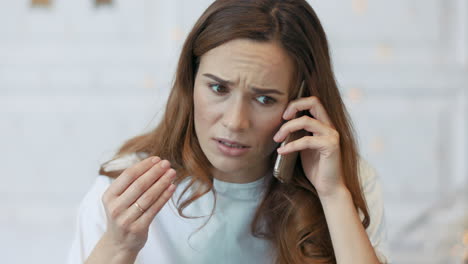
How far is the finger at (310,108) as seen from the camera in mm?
1261

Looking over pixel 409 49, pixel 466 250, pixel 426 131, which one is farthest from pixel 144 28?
pixel 466 250

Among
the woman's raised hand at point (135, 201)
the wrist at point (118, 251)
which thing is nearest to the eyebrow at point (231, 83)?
the woman's raised hand at point (135, 201)

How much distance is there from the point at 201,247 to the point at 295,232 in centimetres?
24

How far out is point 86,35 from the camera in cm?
287

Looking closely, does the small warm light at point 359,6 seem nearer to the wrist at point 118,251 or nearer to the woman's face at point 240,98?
the woman's face at point 240,98

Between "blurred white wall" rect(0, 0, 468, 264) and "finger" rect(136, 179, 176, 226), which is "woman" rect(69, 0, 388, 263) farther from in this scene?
"blurred white wall" rect(0, 0, 468, 264)

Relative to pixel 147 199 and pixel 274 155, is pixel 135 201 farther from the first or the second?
pixel 274 155

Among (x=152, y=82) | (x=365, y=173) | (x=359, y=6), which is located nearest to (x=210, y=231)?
(x=365, y=173)

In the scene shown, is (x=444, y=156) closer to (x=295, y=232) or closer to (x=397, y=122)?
(x=397, y=122)

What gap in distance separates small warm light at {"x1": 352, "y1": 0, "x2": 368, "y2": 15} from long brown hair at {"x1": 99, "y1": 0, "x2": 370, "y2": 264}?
62.1 inches

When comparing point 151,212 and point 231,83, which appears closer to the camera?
point 151,212

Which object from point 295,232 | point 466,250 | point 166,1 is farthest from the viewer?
point 166,1

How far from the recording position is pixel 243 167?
4.11ft

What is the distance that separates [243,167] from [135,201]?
30cm
